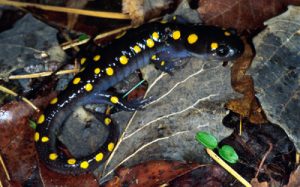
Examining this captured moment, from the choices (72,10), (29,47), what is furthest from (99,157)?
(72,10)

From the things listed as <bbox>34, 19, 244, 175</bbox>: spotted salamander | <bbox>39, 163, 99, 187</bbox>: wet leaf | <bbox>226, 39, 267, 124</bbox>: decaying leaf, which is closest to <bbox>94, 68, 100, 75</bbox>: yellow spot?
<bbox>34, 19, 244, 175</bbox>: spotted salamander

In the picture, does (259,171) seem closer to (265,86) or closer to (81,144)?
(265,86)

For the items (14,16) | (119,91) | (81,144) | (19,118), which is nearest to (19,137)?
(19,118)

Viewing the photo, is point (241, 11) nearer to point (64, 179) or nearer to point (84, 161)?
point (84, 161)

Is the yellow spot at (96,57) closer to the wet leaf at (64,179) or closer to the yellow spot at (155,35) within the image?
the yellow spot at (155,35)

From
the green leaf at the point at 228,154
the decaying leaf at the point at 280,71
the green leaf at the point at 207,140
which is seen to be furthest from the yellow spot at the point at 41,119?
the decaying leaf at the point at 280,71
